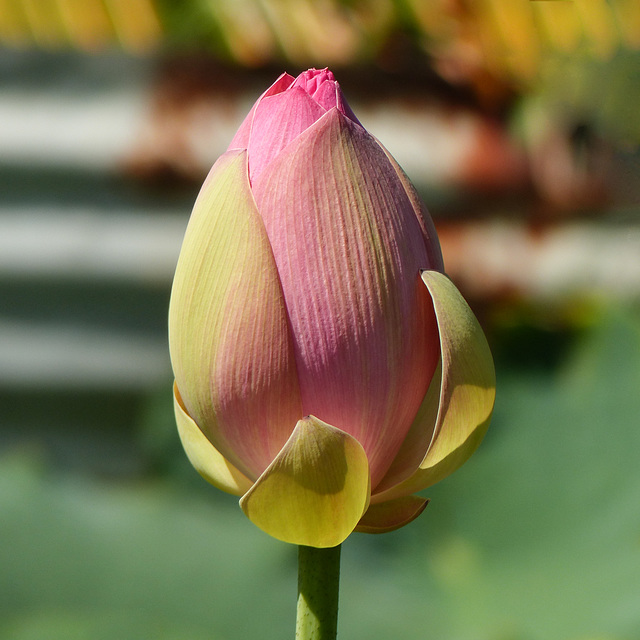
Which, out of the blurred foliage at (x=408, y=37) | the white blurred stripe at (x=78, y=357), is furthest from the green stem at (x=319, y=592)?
the white blurred stripe at (x=78, y=357)

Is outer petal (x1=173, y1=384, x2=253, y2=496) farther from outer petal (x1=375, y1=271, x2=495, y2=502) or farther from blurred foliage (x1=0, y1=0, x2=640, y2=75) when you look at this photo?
blurred foliage (x1=0, y1=0, x2=640, y2=75)

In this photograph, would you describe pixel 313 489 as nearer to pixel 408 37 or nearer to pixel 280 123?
pixel 280 123

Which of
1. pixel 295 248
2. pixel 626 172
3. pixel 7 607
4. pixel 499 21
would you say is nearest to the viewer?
pixel 295 248

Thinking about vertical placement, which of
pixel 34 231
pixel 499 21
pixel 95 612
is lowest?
pixel 95 612

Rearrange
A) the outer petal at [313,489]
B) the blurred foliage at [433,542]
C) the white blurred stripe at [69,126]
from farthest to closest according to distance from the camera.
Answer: the white blurred stripe at [69,126] < the blurred foliage at [433,542] < the outer petal at [313,489]

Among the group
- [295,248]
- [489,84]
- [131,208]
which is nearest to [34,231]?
[131,208]

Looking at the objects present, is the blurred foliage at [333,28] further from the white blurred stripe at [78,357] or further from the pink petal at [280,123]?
the pink petal at [280,123]

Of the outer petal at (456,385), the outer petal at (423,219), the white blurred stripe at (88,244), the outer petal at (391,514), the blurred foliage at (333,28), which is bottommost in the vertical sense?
the white blurred stripe at (88,244)

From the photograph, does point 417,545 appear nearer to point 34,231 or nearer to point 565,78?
point 565,78
